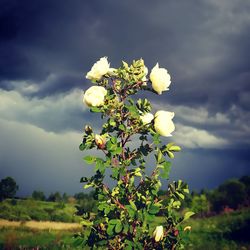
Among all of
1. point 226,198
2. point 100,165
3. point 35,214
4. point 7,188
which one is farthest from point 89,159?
point 7,188

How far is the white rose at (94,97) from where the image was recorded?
347cm

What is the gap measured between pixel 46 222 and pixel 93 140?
20.6 metres

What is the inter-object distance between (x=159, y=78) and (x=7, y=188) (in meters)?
29.4

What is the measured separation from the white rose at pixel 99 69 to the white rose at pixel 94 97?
285mm

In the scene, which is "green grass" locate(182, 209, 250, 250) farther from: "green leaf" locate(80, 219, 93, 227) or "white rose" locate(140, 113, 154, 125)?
"white rose" locate(140, 113, 154, 125)

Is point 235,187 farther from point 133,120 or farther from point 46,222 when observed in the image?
point 133,120

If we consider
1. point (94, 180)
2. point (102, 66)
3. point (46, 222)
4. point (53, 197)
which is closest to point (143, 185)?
point (94, 180)

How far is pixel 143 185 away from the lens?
3.81 m

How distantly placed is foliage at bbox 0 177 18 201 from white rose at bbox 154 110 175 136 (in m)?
29.2

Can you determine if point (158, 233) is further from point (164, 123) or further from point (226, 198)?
point (226, 198)

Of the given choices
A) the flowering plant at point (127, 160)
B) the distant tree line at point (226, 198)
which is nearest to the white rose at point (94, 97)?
the flowering plant at point (127, 160)

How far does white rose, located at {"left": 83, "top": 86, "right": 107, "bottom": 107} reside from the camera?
3473 mm

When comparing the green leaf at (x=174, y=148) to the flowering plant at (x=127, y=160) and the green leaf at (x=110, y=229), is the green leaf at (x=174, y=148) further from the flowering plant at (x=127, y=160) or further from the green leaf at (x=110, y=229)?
the green leaf at (x=110, y=229)

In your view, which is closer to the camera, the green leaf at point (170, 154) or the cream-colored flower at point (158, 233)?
the cream-colored flower at point (158, 233)
